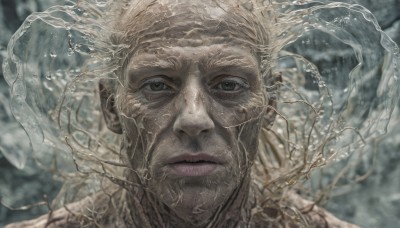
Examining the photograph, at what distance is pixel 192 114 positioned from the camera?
2.95 meters

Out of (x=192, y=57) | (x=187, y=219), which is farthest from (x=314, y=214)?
(x=192, y=57)

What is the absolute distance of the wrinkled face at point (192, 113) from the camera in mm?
2977

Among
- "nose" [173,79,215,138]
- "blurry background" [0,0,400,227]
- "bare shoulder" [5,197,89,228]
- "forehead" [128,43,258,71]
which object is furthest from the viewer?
"blurry background" [0,0,400,227]

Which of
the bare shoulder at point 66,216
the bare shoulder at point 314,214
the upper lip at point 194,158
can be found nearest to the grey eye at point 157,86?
the upper lip at point 194,158

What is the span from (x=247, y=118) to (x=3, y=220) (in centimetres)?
215

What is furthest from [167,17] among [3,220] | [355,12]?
[3,220]

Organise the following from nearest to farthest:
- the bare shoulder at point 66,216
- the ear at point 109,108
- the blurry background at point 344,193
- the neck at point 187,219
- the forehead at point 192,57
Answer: the forehead at point 192,57
the neck at point 187,219
the ear at point 109,108
the bare shoulder at point 66,216
the blurry background at point 344,193

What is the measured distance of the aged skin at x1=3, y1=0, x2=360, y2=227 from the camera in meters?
2.99

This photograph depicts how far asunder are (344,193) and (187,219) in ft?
6.17

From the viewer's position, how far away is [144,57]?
311 centimetres

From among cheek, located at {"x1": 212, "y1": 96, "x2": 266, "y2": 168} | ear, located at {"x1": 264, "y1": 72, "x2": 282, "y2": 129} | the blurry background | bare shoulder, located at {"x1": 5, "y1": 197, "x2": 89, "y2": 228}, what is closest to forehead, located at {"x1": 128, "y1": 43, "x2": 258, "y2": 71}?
cheek, located at {"x1": 212, "y1": 96, "x2": 266, "y2": 168}

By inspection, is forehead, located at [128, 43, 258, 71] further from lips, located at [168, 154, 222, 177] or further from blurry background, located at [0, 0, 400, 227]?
blurry background, located at [0, 0, 400, 227]

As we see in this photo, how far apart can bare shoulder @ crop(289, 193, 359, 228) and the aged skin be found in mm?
405

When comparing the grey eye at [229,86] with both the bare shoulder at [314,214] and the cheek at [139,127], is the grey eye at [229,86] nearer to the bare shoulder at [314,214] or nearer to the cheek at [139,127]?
the cheek at [139,127]
